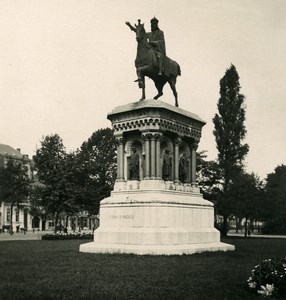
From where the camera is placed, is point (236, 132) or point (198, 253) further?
point (236, 132)

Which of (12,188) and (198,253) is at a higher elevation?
(12,188)

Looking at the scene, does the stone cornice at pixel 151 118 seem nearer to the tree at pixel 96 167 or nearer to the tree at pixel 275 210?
the tree at pixel 96 167

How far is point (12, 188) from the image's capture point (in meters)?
68.4

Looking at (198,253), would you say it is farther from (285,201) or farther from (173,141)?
(285,201)

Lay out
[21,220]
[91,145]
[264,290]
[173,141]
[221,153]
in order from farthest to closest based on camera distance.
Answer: [21,220] < [91,145] < [221,153] < [173,141] < [264,290]

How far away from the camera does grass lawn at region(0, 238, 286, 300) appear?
11.9 m

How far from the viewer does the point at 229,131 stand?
195 ft

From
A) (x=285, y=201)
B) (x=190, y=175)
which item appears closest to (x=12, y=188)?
(x=285, y=201)

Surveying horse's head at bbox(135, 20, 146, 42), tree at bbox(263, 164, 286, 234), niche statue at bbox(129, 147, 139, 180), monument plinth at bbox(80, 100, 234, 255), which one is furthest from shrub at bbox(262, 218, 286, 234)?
horse's head at bbox(135, 20, 146, 42)

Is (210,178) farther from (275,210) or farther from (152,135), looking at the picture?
(152,135)

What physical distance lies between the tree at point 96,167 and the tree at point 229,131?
15.0m

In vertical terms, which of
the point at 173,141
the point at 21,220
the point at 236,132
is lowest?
the point at 21,220

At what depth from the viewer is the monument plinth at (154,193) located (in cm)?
2433

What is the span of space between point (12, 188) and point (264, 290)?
198 ft
